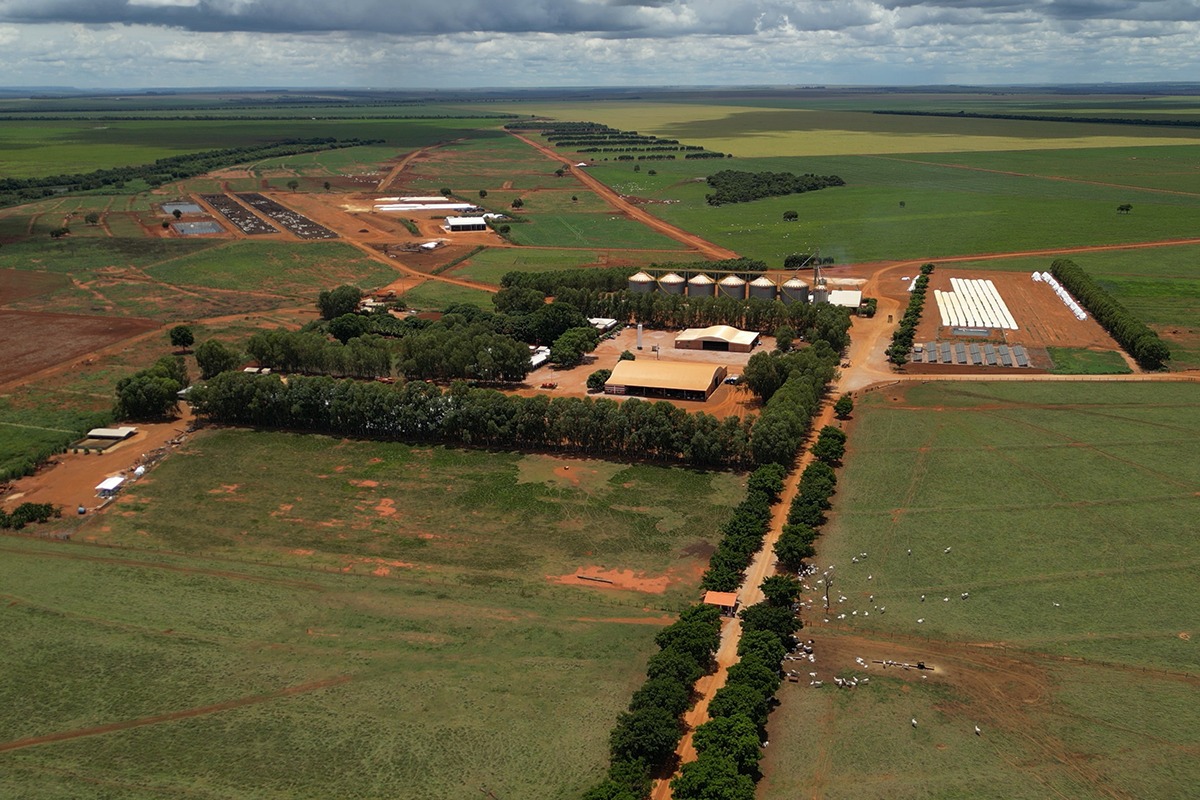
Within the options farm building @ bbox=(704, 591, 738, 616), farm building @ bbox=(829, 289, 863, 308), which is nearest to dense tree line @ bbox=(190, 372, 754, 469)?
farm building @ bbox=(704, 591, 738, 616)

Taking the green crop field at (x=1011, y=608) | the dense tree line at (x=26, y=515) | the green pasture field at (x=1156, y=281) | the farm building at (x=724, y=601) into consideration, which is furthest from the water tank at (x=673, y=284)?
the dense tree line at (x=26, y=515)

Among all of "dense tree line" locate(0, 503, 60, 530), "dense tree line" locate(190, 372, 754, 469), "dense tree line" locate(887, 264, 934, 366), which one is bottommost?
"dense tree line" locate(0, 503, 60, 530)

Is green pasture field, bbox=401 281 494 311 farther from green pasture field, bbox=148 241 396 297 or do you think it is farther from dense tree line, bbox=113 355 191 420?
dense tree line, bbox=113 355 191 420

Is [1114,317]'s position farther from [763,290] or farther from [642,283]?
[642,283]

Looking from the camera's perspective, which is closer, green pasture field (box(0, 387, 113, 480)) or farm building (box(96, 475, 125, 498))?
farm building (box(96, 475, 125, 498))

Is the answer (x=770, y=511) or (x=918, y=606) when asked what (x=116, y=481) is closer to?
(x=770, y=511)

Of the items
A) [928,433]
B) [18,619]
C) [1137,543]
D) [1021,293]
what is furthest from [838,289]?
[18,619]
